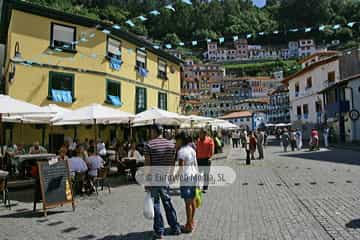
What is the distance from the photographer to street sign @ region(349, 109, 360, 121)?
28.6 meters

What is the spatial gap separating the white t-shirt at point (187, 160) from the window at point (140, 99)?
1635 cm

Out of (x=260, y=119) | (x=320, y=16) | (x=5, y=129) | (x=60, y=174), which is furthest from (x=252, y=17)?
(x=60, y=174)

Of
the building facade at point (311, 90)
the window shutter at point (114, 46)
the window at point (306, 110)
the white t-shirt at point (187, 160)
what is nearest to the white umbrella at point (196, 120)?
the window shutter at point (114, 46)

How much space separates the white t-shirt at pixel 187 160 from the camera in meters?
5.23

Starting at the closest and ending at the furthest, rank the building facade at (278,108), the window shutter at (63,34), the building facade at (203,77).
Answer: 1. the window shutter at (63,34)
2. the building facade at (278,108)
3. the building facade at (203,77)

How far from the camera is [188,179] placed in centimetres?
514

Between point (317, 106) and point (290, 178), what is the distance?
3097cm

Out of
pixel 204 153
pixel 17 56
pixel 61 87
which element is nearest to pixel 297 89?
pixel 61 87

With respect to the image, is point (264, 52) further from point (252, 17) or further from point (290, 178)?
point (290, 178)

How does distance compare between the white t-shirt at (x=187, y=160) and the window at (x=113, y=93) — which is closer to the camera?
the white t-shirt at (x=187, y=160)

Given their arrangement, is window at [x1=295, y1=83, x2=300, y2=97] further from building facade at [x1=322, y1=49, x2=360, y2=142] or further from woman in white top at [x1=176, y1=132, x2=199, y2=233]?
woman in white top at [x1=176, y1=132, x2=199, y2=233]

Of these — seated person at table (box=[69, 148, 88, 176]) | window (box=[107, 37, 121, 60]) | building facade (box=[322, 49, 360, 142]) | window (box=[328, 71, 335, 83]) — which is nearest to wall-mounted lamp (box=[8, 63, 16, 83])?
window (box=[107, 37, 121, 60])

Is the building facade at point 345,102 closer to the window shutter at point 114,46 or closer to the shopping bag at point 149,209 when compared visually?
the window shutter at point 114,46

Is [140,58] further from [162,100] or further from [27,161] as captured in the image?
[27,161]
